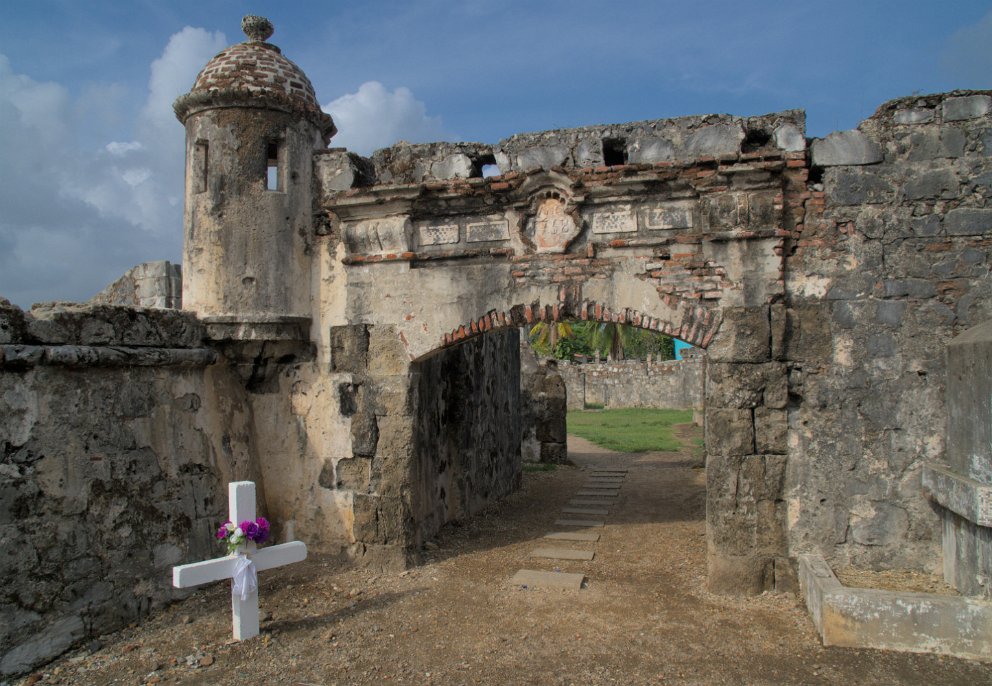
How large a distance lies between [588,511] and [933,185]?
5648mm

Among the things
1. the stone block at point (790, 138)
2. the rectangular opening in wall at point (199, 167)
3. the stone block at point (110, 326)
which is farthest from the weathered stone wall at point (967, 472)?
the rectangular opening in wall at point (199, 167)

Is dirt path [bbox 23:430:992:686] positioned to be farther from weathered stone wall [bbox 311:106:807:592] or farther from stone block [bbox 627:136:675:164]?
stone block [bbox 627:136:675:164]

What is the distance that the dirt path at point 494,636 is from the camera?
451cm

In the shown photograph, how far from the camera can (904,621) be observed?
181 inches

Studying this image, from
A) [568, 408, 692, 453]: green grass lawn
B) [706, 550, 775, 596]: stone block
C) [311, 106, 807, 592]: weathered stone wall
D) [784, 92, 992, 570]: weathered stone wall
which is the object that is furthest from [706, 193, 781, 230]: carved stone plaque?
[568, 408, 692, 453]: green grass lawn

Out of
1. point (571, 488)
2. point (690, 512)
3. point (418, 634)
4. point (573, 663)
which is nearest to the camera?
point (573, 663)

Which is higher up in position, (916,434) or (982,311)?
(982,311)

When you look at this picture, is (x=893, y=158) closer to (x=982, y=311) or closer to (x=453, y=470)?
(x=982, y=311)

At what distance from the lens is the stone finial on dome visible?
7270 mm

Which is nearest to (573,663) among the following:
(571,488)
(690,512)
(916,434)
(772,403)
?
(772,403)

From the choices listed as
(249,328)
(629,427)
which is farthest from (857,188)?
(629,427)

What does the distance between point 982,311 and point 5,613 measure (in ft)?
24.3

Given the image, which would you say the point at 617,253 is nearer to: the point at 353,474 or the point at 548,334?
the point at 353,474

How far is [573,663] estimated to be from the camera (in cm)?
468
